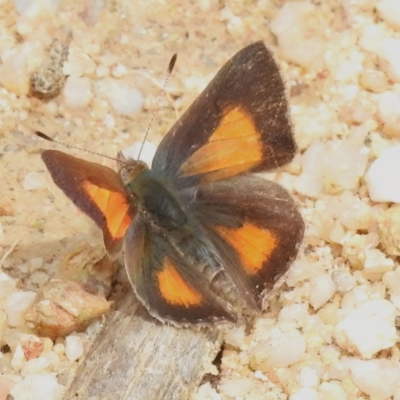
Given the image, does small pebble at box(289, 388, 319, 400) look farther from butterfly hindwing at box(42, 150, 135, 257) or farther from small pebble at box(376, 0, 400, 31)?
small pebble at box(376, 0, 400, 31)

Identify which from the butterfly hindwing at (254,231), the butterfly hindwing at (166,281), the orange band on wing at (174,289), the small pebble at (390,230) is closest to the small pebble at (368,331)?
the small pebble at (390,230)

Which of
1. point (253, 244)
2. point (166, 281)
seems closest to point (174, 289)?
point (166, 281)

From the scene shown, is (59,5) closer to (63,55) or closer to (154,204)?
(63,55)

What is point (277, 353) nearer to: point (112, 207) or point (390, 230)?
point (390, 230)

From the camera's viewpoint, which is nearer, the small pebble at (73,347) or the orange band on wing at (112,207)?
the orange band on wing at (112,207)

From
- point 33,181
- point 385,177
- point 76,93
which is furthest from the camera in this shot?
point 76,93

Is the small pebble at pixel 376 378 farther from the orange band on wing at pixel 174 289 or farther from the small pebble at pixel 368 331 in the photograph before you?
the orange band on wing at pixel 174 289

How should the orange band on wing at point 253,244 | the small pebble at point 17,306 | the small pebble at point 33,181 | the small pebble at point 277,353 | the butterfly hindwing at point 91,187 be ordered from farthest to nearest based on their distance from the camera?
the small pebble at point 33,181 < the small pebble at point 17,306 < the small pebble at point 277,353 < the orange band on wing at point 253,244 < the butterfly hindwing at point 91,187
